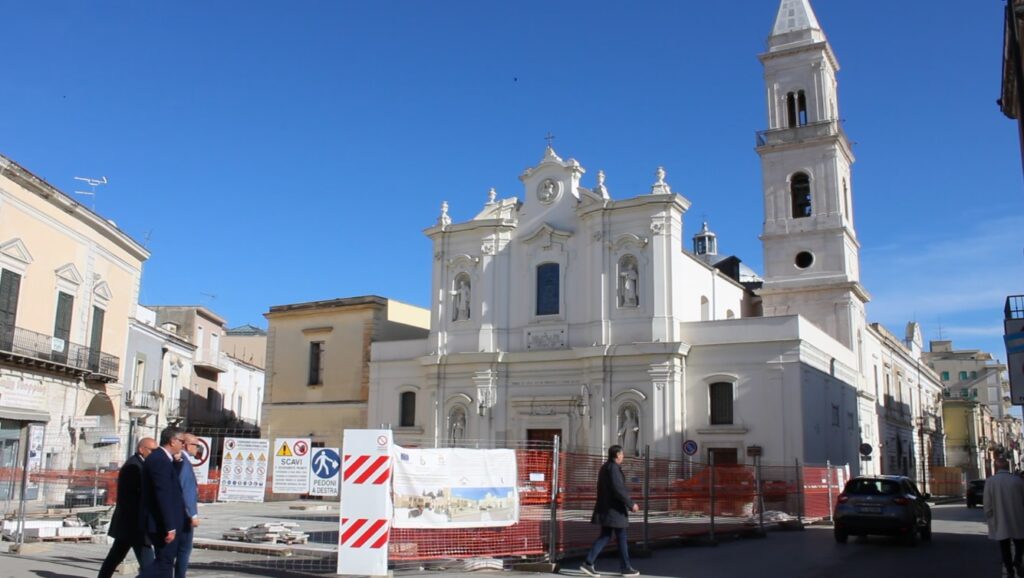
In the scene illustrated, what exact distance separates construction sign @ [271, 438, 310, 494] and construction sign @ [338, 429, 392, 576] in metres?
4.14

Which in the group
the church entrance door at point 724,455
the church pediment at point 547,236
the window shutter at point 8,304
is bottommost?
the church entrance door at point 724,455

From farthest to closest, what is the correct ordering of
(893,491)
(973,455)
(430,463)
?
(973,455) < (893,491) < (430,463)

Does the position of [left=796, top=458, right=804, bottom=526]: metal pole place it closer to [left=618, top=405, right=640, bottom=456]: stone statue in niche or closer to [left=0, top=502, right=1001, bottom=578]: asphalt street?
[left=0, top=502, right=1001, bottom=578]: asphalt street

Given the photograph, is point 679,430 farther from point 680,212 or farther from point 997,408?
point 997,408

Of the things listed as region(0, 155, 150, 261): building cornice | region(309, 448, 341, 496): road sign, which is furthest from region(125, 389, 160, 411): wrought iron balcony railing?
region(309, 448, 341, 496): road sign

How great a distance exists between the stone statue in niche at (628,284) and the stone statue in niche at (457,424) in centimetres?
763

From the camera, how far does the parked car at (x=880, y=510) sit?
16625 millimetres

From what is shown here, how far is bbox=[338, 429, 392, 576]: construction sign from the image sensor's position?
36.2 feet

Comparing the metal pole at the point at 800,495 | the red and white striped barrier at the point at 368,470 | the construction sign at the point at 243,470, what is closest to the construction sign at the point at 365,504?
the red and white striped barrier at the point at 368,470

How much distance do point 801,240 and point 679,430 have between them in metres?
12.0

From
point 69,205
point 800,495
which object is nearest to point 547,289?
point 800,495

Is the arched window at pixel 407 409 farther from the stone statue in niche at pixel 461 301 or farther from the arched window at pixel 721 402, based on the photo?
the arched window at pixel 721 402

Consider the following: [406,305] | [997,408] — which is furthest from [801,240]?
[997,408]

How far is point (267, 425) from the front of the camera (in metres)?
39.2
